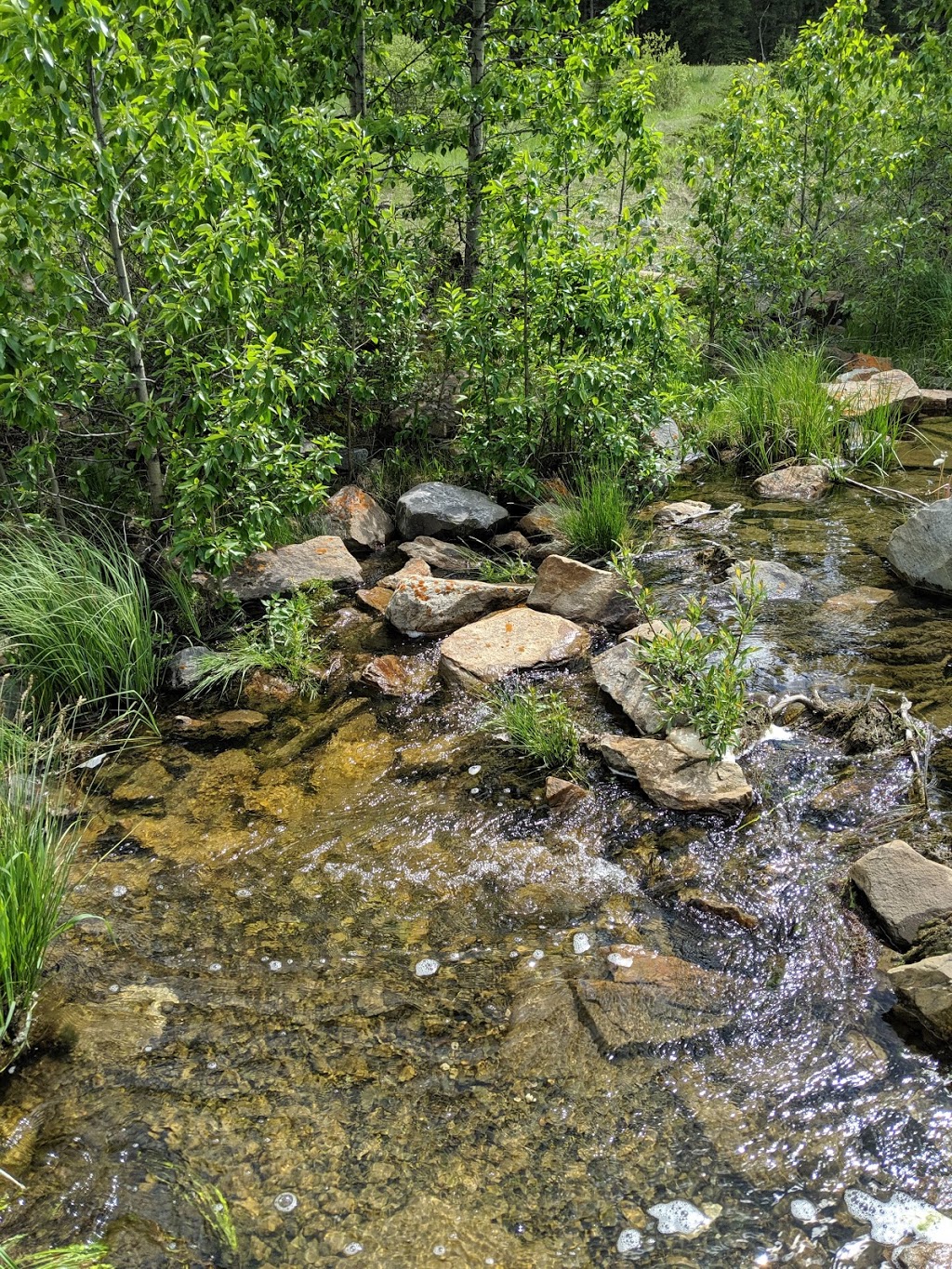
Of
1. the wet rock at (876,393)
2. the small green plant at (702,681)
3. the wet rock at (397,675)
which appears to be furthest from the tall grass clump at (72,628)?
the wet rock at (876,393)

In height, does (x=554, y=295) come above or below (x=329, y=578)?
above

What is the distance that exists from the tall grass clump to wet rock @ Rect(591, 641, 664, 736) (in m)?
2.73

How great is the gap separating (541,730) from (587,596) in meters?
1.74

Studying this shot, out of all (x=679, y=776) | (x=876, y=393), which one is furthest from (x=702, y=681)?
(x=876, y=393)

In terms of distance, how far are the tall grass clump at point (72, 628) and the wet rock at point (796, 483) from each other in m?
5.64

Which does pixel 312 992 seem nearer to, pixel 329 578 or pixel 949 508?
pixel 329 578

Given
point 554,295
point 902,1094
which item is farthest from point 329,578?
point 902,1094

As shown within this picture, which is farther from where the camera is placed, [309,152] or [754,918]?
[309,152]

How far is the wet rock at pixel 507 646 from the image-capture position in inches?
213

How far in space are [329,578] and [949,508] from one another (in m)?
4.46

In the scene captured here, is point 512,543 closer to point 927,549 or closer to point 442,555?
point 442,555

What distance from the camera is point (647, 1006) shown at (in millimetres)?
3051

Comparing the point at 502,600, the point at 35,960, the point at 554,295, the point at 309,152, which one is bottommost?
the point at 502,600

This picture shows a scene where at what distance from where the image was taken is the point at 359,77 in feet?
26.0
